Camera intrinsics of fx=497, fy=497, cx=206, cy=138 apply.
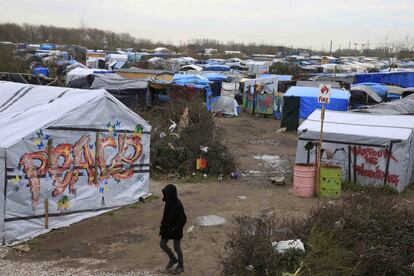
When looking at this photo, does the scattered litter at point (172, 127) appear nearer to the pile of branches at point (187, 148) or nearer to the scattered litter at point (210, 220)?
the pile of branches at point (187, 148)

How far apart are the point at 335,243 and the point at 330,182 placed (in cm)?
686

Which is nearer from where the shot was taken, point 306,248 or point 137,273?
point 306,248

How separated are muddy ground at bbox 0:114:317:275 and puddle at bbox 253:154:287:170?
35.7 inches

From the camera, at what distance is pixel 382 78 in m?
44.6

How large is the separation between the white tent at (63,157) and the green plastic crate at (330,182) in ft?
15.2

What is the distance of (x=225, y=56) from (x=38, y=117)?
105 metres

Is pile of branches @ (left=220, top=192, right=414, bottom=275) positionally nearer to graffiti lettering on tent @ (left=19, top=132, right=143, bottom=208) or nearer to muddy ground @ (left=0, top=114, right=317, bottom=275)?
muddy ground @ (left=0, top=114, right=317, bottom=275)

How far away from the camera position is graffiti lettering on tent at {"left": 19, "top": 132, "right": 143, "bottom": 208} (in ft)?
31.3

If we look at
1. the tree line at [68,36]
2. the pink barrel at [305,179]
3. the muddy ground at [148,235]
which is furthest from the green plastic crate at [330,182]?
the tree line at [68,36]

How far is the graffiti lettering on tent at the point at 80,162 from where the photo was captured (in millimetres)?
9539

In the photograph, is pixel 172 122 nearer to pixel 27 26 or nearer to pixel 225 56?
pixel 225 56

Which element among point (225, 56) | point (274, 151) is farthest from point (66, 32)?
point (274, 151)

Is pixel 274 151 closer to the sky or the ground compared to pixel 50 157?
closer to the ground

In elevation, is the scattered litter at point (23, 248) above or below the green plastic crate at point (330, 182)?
below
